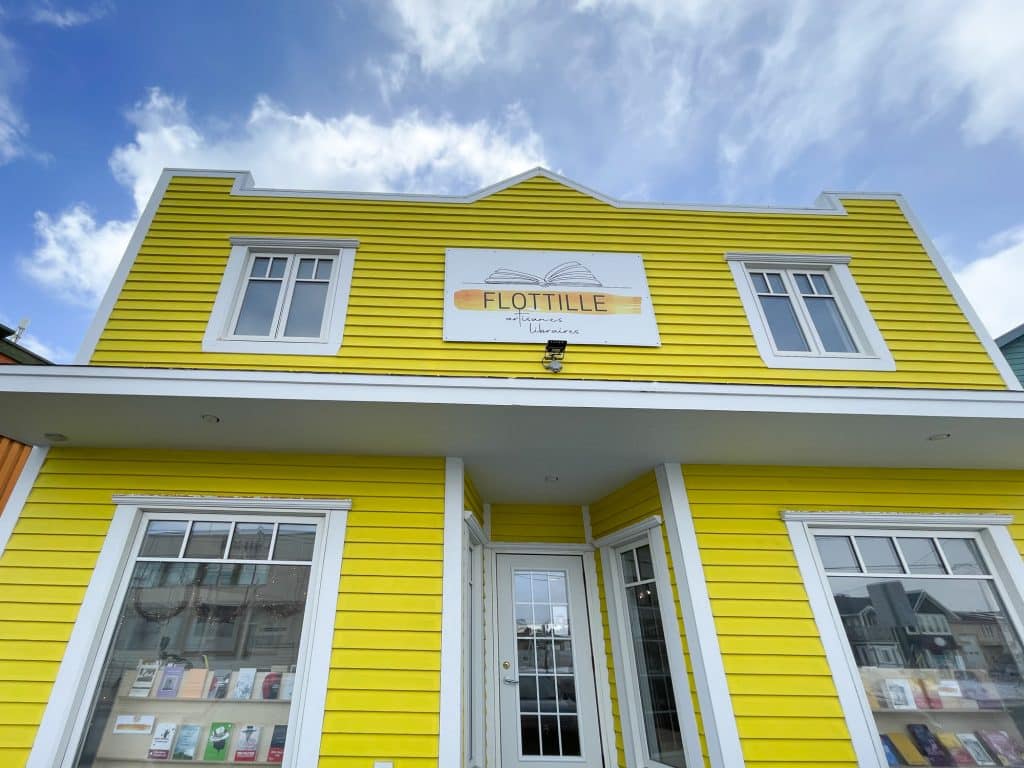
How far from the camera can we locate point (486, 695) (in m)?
3.59

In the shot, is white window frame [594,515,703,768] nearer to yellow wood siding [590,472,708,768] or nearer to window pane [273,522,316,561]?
yellow wood siding [590,472,708,768]

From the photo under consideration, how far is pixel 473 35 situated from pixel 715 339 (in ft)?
19.2

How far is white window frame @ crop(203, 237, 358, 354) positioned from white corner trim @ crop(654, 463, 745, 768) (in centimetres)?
288

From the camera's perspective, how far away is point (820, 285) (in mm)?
4082

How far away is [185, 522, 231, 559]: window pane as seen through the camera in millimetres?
2961

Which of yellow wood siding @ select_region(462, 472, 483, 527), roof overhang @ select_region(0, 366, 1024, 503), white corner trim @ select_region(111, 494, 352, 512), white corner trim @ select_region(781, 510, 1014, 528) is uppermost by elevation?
roof overhang @ select_region(0, 366, 1024, 503)

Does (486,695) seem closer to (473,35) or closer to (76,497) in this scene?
(76,497)

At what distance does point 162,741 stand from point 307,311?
302cm

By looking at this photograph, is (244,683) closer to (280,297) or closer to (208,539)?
(208,539)

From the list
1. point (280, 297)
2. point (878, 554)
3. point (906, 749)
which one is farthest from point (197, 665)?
point (878, 554)

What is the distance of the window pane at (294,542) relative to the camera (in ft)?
9.73

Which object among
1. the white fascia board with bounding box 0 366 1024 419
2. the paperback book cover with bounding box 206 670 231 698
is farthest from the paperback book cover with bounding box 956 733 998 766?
the paperback book cover with bounding box 206 670 231 698

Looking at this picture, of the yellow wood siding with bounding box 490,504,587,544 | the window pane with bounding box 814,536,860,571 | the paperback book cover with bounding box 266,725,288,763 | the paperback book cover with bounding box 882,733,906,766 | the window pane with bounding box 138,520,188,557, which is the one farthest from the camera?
the yellow wood siding with bounding box 490,504,587,544

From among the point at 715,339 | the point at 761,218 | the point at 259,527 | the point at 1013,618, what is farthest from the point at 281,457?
the point at 1013,618
